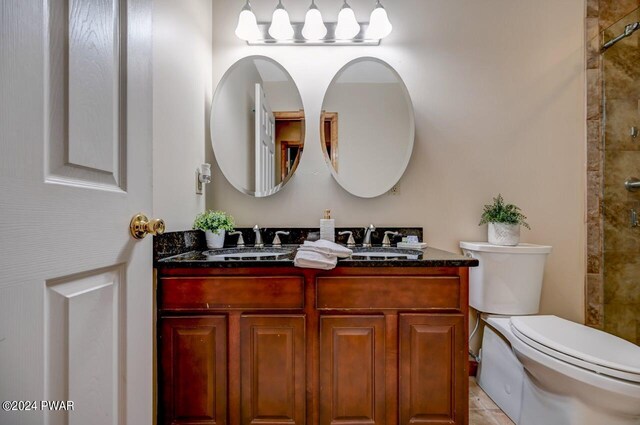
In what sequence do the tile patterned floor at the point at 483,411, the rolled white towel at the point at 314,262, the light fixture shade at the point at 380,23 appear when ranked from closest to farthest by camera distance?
the rolled white towel at the point at 314,262 → the tile patterned floor at the point at 483,411 → the light fixture shade at the point at 380,23

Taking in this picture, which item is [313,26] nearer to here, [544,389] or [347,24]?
[347,24]

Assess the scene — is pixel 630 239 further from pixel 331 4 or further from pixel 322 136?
pixel 331 4

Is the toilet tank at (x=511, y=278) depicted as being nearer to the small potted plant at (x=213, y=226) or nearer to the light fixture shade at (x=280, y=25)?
the small potted plant at (x=213, y=226)

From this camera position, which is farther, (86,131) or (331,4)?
(331,4)

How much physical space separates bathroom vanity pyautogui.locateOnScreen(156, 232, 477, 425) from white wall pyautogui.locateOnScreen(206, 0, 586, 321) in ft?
1.96

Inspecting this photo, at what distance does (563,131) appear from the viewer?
1.70 meters

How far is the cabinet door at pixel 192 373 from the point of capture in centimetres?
113

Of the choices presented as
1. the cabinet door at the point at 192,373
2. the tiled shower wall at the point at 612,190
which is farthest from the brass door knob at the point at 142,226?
the tiled shower wall at the point at 612,190

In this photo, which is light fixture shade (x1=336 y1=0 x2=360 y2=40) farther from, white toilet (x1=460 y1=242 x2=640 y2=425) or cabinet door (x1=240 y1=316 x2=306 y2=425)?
cabinet door (x1=240 y1=316 x2=306 y2=425)

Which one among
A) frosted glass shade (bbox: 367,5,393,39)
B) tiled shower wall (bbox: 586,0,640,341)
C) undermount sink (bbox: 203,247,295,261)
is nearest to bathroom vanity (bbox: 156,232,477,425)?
undermount sink (bbox: 203,247,295,261)

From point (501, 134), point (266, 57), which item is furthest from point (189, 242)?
point (501, 134)

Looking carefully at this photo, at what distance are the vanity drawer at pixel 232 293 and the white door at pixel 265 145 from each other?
27.0 inches

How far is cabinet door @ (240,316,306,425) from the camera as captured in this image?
1136mm

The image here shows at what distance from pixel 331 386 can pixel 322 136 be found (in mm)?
1245
